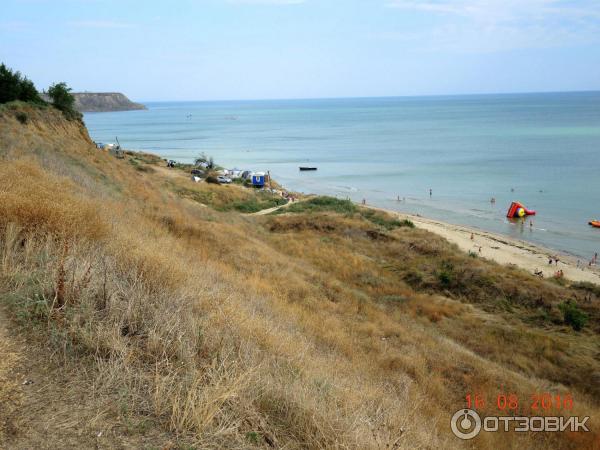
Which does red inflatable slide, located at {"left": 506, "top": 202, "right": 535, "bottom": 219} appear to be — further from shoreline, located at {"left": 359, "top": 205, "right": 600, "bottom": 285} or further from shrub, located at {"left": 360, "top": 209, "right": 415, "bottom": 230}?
shrub, located at {"left": 360, "top": 209, "right": 415, "bottom": 230}

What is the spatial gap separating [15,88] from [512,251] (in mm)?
33619

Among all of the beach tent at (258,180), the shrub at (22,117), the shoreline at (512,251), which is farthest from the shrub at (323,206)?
the shrub at (22,117)

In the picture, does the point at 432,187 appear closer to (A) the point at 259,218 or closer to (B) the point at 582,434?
(A) the point at 259,218

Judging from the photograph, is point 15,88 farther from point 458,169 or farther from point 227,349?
point 458,169

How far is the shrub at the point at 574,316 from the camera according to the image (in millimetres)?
13858

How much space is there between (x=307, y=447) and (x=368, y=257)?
58.1 ft

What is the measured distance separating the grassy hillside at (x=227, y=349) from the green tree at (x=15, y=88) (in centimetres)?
1379

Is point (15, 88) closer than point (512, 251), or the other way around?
point (15, 88)

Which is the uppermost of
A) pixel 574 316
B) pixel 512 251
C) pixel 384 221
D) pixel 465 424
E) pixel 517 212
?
pixel 465 424

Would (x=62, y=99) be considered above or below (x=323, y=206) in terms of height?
above

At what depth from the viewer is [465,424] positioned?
6770mm

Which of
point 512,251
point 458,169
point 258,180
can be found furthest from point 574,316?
point 458,169

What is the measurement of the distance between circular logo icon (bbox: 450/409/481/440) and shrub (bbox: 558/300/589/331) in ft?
29.2

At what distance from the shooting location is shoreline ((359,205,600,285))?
25391 mm
